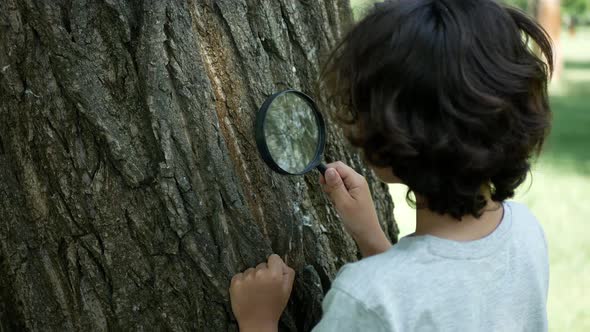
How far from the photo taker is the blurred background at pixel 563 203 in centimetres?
522

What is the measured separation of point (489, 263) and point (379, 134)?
1.27ft

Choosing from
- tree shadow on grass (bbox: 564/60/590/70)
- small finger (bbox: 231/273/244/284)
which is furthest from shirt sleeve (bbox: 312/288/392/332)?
tree shadow on grass (bbox: 564/60/590/70)

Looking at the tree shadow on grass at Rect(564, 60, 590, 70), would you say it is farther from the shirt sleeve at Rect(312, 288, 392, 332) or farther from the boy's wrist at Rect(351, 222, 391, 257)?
the shirt sleeve at Rect(312, 288, 392, 332)

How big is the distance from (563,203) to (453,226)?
6.50 meters

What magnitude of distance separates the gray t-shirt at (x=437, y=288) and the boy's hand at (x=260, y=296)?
1.09ft

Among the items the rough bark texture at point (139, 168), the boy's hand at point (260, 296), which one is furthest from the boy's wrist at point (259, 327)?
the rough bark texture at point (139, 168)

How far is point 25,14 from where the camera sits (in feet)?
6.56

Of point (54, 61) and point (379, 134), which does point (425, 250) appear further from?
point (54, 61)

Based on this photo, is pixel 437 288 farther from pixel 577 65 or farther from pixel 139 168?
pixel 577 65

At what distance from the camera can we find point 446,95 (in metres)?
1.72

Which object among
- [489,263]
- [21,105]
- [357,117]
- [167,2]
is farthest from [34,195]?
[489,263]

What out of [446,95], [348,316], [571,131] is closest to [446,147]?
[446,95]

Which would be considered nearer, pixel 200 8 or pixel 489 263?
pixel 489 263

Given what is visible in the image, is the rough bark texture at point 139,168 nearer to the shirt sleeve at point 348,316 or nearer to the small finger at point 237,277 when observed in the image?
the small finger at point 237,277
